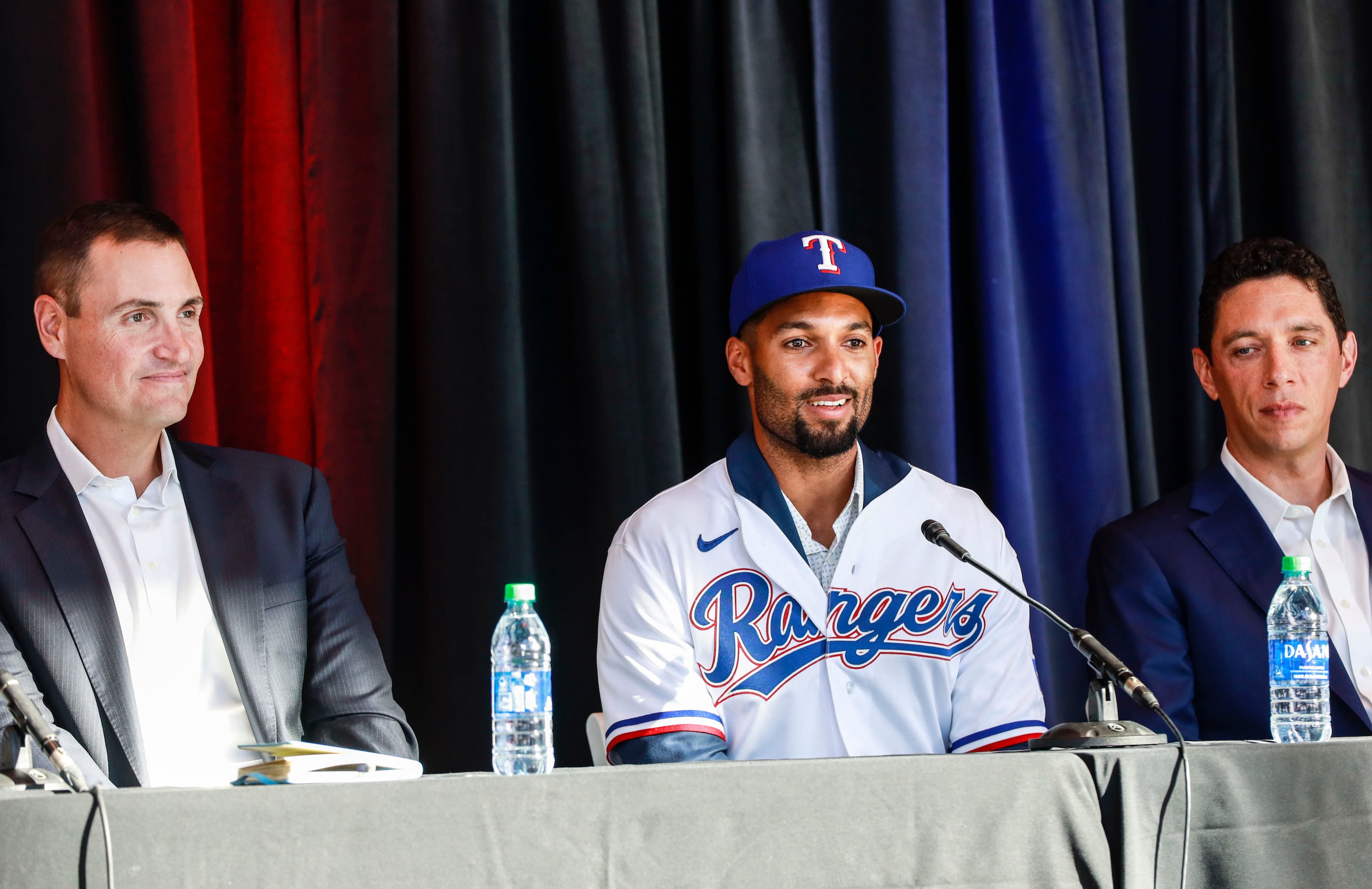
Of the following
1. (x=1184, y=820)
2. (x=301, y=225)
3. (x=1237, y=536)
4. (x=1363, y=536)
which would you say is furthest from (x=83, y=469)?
(x=1363, y=536)

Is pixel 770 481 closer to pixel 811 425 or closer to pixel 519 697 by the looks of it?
pixel 811 425

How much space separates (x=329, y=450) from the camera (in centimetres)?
253

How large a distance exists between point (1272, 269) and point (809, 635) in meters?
1.17

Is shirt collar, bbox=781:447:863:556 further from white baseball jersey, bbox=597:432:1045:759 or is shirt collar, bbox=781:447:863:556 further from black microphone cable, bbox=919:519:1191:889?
black microphone cable, bbox=919:519:1191:889

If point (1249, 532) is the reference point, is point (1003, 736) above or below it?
below

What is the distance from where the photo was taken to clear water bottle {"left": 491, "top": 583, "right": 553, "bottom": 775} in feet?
4.71

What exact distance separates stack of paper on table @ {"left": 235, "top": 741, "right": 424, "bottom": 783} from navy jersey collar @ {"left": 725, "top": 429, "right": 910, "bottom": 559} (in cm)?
101

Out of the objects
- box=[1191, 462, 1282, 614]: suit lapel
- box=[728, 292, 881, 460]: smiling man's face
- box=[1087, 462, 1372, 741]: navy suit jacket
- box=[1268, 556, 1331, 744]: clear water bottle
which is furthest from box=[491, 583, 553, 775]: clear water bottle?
box=[1191, 462, 1282, 614]: suit lapel

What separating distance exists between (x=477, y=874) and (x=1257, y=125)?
2.88 m

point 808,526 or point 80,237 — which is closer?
point 80,237

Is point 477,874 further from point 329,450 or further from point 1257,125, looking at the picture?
point 1257,125

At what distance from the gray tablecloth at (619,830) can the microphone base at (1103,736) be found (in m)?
0.13

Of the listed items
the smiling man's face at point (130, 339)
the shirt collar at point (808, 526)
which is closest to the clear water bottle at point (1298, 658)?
the shirt collar at point (808, 526)

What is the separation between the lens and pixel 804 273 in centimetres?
230
